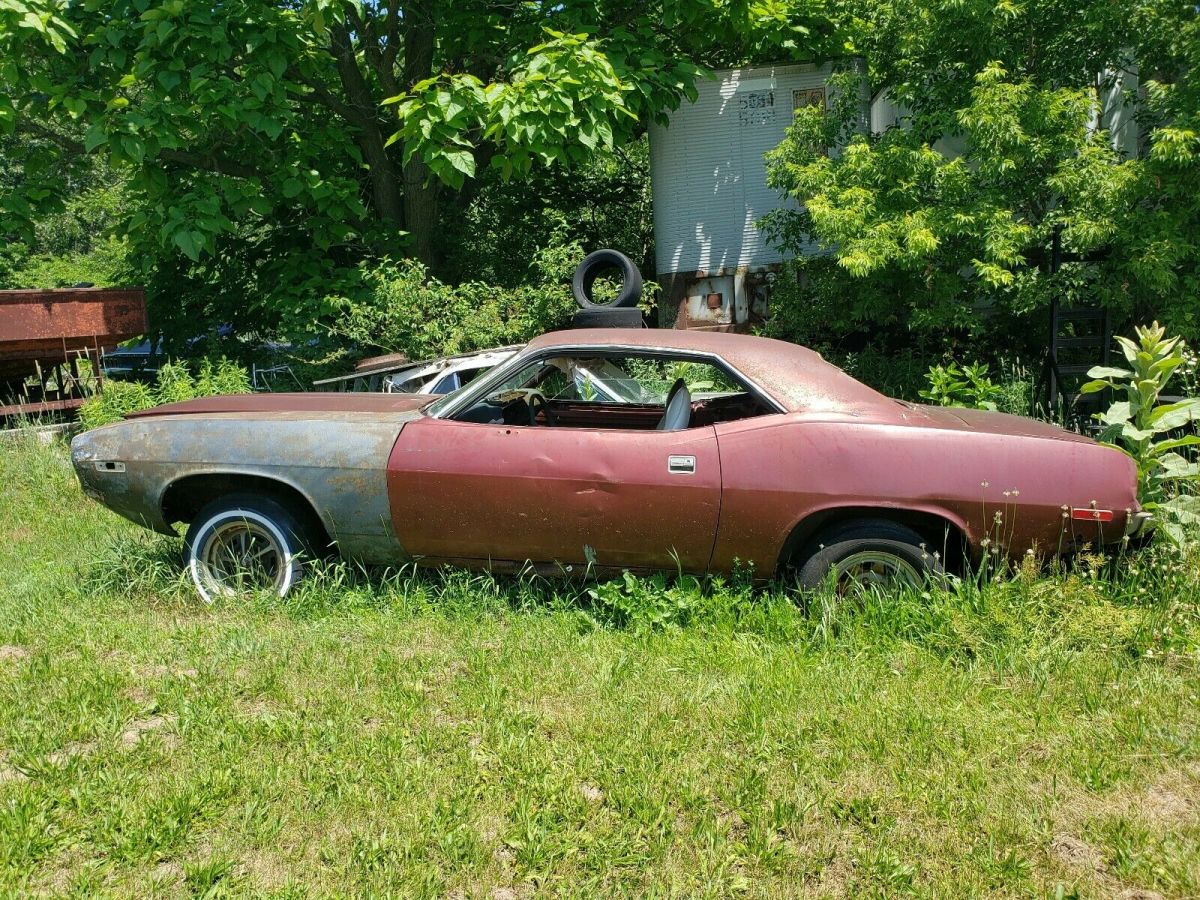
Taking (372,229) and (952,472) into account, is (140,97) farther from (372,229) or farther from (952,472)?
(952,472)

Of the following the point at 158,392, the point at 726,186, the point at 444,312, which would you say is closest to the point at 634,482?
the point at 444,312

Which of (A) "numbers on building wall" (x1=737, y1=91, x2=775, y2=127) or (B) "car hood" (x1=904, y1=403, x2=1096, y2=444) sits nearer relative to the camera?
(B) "car hood" (x1=904, y1=403, x2=1096, y2=444)

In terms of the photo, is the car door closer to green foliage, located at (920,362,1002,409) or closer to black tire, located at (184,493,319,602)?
black tire, located at (184,493,319,602)

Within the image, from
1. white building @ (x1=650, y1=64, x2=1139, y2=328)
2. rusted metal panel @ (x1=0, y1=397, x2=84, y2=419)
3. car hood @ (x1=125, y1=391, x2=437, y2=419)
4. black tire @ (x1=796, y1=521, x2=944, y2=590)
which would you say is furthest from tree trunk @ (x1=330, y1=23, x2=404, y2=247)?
black tire @ (x1=796, y1=521, x2=944, y2=590)

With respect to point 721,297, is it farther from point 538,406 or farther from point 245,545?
point 245,545

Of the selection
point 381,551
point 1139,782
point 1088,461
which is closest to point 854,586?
point 1088,461

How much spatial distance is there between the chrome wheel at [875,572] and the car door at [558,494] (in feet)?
2.10

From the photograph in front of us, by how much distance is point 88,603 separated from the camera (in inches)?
194

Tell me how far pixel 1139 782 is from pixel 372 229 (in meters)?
10.2

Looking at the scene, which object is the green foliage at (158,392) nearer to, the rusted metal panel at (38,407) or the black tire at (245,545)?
the rusted metal panel at (38,407)

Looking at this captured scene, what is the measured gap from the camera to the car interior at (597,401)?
472 cm

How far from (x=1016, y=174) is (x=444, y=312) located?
5.67 metres

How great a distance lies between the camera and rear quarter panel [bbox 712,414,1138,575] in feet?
13.8

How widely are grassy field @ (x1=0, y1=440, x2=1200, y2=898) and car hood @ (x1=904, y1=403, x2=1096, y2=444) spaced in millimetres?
654
